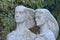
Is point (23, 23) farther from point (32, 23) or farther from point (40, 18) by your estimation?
point (40, 18)

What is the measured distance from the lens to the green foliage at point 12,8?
6.02m

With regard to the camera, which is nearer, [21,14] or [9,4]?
[21,14]

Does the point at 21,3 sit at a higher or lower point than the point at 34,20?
lower

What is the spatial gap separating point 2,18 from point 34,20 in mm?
1471

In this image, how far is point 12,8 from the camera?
20.5 feet

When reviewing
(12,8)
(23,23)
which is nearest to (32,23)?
(23,23)

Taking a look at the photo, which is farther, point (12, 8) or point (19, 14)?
point (12, 8)

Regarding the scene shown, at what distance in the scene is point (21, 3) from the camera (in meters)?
6.44

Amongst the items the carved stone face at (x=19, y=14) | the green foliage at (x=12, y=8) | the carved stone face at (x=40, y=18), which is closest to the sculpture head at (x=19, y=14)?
the carved stone face at (x=19, y=14)

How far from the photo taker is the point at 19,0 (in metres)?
6.30

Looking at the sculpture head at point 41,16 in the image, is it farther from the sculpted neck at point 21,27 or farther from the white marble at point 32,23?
the sculpted neck at point 21,27

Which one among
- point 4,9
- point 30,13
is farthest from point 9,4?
point 30,13

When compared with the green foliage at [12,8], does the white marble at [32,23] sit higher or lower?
higher

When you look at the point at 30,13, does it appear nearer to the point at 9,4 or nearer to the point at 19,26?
the point at 19,26
